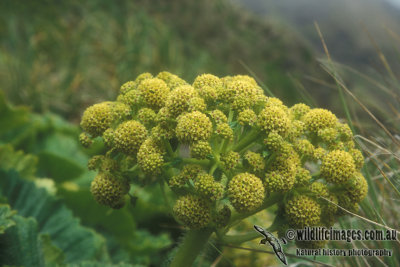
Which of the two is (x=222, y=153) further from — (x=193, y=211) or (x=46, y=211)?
(x=46, y=211)

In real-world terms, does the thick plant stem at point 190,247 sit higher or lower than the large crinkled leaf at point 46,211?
lower

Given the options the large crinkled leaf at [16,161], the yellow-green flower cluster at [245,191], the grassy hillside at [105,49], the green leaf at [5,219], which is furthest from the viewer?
the grassy hillside at [105,49]

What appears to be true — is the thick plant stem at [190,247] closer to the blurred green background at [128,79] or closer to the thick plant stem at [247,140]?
the blurred green background at [128,79]

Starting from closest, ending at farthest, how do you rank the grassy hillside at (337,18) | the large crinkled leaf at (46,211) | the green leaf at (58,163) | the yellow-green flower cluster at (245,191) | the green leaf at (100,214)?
1. the yellow-green flower cluster at (245,191)
2. the large crinkled leaf at (46,211)
3. the green leaf at (100,214)
4. the green leaf at (58,163)
5. the grassy hillside at (337,18)

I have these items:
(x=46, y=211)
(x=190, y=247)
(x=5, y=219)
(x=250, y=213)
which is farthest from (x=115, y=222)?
(x=250, y=213)

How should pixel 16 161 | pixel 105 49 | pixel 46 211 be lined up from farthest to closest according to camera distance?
pixel 105 49 < pixel 16 161 < pixel 46 211

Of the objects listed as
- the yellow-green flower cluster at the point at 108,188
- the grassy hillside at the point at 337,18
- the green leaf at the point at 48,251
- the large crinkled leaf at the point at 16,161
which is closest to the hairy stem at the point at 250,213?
the yellow-green flower cluster at the point at 108,188

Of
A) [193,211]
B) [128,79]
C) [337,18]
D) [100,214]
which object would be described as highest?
[337,18]
